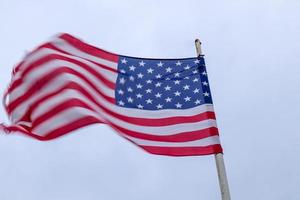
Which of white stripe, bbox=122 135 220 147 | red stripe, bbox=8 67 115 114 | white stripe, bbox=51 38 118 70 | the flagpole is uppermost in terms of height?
white stripe, bbox=51 38 118 70

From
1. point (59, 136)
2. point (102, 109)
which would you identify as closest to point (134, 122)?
point (102, 109)

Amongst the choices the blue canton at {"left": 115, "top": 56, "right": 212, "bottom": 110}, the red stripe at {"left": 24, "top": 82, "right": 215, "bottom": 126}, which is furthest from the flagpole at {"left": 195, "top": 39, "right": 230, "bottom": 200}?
the blue canton at {"left": 115, "top": 56, "right": 212, "bottom": 110}

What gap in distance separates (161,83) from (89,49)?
161 centimetres

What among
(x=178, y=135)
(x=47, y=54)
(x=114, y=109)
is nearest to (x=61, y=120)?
(x=114, y=109)

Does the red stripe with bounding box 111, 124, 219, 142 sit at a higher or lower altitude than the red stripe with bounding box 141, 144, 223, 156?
higher

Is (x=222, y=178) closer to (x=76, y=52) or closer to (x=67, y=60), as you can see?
(x=67, y=60)

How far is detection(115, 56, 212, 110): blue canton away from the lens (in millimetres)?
16281

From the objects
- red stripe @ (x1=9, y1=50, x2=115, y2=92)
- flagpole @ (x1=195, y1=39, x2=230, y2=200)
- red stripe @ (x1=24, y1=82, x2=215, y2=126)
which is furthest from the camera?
red stripe @ (x1=9, y1=50, x2=115, y2=92)

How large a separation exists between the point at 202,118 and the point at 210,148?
0.79 meters

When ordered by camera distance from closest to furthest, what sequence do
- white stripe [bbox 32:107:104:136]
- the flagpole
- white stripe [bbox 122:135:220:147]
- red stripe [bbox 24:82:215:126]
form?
the flagpole → white stripe [bbox 32:107:104:136] → red stripe [bbox 24:82:215:126] → white stripe [bbox 122:135:220:147]

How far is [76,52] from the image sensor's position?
16234 millimetres

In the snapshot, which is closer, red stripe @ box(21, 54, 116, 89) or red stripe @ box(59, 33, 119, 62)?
red stripe @ box(21, 54, 116, 89)

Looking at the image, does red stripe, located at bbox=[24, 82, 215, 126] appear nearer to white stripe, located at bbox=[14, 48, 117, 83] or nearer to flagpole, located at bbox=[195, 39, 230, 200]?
white stripe, located at bbox=[14, 48, 117, 83]

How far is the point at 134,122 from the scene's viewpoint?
15891 millimetres
